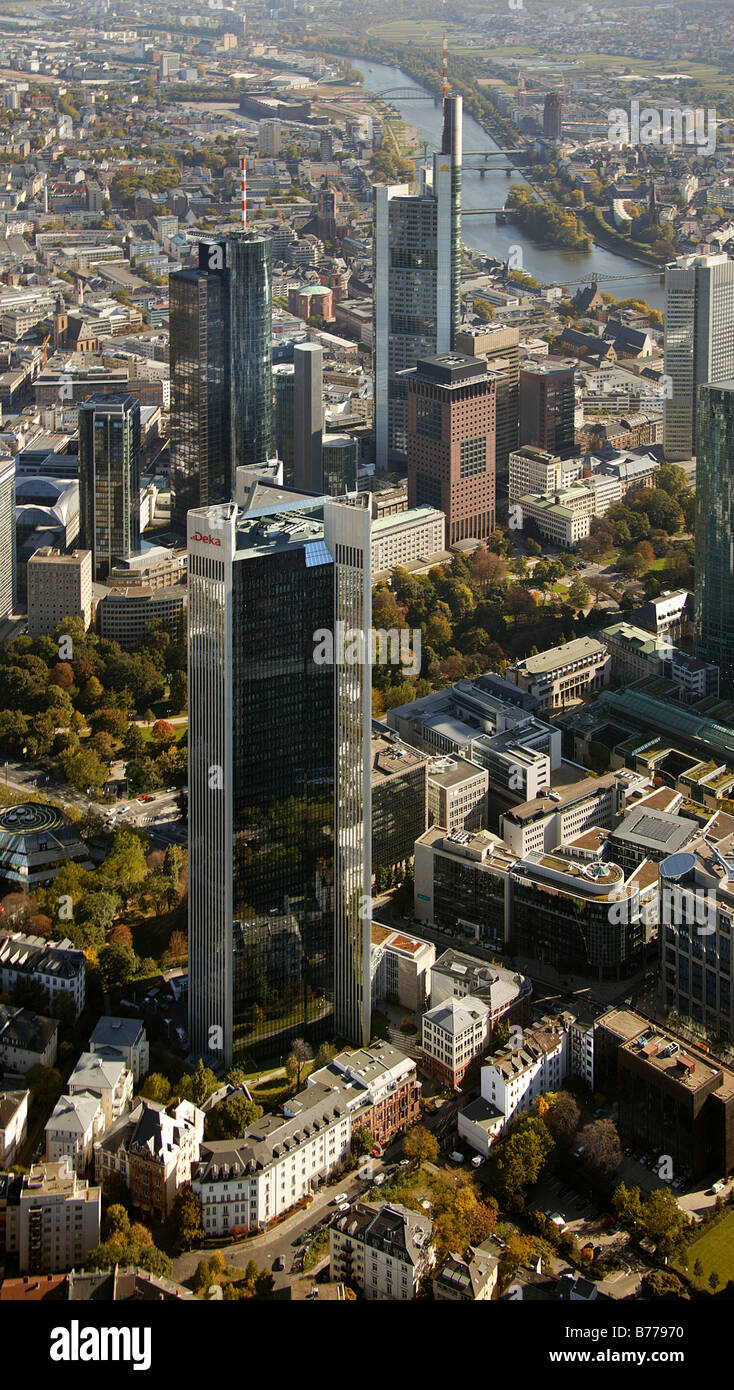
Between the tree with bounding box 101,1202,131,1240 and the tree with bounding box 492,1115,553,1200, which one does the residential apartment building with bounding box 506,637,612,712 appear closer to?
the tree with bounding box 492,1115,553,1200

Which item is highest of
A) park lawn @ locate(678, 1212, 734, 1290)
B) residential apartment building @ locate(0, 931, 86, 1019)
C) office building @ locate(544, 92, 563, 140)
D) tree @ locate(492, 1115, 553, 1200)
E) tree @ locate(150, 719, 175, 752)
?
office building @ locate(544, 92, 563, 140)

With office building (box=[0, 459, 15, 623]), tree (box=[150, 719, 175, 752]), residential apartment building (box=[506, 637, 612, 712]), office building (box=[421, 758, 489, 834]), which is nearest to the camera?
office building (box=[421, 758, 489, 834])

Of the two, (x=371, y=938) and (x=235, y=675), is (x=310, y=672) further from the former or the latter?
(x=371, y=938)

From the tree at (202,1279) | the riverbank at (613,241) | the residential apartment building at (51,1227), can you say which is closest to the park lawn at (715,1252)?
the tree at (202,1279)

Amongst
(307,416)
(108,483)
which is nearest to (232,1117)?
(108,483)

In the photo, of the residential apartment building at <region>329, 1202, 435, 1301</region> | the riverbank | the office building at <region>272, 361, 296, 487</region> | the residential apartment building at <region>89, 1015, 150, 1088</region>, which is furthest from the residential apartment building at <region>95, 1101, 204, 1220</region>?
the riverbank

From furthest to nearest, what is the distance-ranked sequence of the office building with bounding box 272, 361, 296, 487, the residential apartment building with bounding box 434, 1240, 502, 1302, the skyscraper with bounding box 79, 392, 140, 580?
the office building with bounding box 272, 361, 296, 487 → the skyscraper with bounding box 79, 392, 140, 580 → the residential apartment building with bounding box 434, 1240, 502, 1302

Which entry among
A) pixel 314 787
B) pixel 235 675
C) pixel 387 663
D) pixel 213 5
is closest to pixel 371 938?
pixel 314 787
